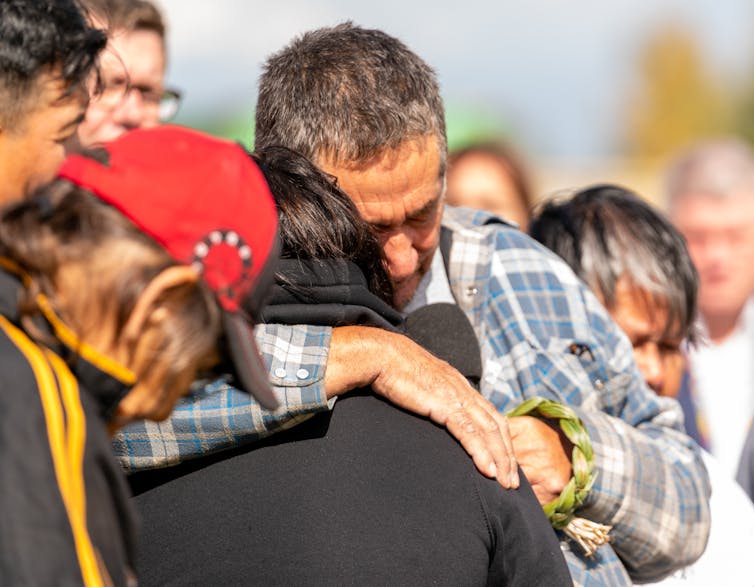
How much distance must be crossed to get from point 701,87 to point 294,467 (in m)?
56.7

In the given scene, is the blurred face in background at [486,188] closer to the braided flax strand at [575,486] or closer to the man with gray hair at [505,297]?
the man with gray hair at [505,297]

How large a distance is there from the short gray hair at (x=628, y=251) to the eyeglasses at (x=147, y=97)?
1.69m

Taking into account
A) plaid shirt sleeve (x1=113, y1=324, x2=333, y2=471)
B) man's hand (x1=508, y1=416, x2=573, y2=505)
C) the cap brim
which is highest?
the cap brim

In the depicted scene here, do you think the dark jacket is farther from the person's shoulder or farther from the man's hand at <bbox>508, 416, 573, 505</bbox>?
the person's shoulder

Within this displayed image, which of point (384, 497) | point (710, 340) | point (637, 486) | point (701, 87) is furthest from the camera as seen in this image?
point (701, 87)

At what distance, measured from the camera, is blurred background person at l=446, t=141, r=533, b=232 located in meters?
5.48

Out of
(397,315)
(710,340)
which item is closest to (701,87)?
(710,340)

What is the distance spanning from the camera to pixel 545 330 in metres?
2.59

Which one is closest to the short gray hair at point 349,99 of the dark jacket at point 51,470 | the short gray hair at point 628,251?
the short gray hair at point 628,251

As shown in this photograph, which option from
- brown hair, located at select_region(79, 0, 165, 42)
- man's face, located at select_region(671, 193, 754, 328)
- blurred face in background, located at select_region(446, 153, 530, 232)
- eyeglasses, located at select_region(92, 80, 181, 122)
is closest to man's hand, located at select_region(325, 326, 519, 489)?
eyeglasses, located at select_region(92, 80, 181, 122)

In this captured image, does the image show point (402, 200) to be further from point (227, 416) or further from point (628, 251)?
point (628, 251)

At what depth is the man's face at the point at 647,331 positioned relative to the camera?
11.3 feet

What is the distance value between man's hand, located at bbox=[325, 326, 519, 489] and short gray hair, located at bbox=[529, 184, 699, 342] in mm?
1468

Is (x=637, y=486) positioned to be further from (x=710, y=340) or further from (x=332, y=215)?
(x=710, y=340)
